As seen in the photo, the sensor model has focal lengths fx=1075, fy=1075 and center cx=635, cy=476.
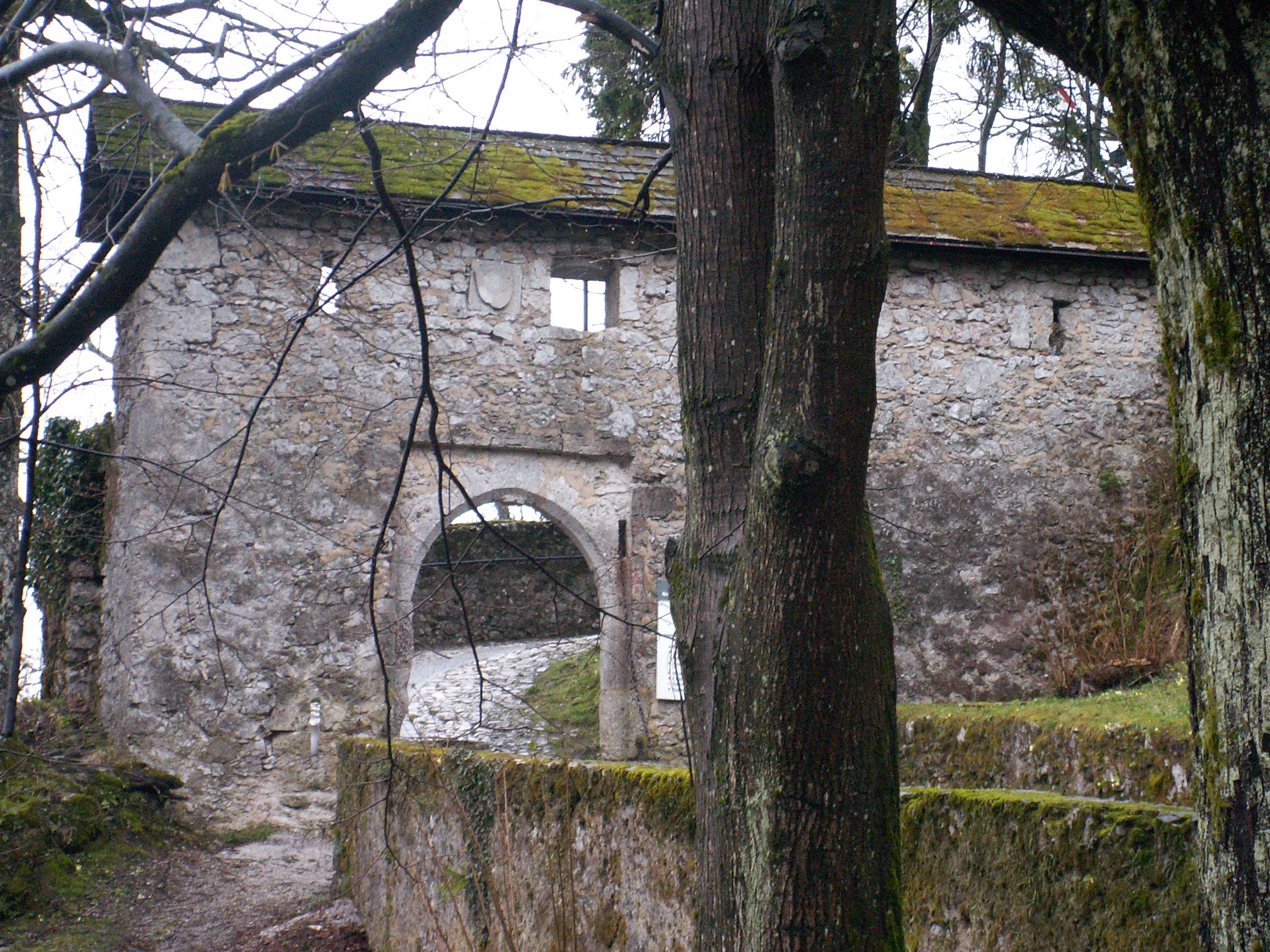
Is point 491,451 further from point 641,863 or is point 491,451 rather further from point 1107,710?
point 641,863

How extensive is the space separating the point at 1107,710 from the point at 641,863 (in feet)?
11.0

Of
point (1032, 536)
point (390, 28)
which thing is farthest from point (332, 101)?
point (1032, 536)

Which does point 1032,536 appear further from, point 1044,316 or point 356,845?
point 356,845

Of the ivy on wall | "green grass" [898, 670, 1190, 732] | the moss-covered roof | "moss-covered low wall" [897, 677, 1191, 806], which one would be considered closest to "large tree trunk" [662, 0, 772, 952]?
"moss-covered low wall" [897, 677, 1191, 806]

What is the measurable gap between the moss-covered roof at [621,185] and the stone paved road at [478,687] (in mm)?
4151

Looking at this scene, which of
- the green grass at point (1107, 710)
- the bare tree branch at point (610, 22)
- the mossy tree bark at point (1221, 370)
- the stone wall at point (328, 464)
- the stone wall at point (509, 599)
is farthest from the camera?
the stone wall at point (509, 599)

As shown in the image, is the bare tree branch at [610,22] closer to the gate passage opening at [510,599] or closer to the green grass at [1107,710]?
the green grass at [1107,710]

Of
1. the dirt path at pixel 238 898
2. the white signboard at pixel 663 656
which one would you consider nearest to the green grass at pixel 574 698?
the white signboard at pixel 663 656

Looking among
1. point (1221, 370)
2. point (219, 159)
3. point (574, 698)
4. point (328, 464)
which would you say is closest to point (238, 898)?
point (328, 464)

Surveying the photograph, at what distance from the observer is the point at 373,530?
750 cm

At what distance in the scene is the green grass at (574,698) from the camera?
8.84 m

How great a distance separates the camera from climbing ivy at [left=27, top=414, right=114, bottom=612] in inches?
303

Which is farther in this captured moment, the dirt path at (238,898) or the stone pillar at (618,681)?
the stone pillar at (618,681)

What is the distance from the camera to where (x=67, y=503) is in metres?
7.75
